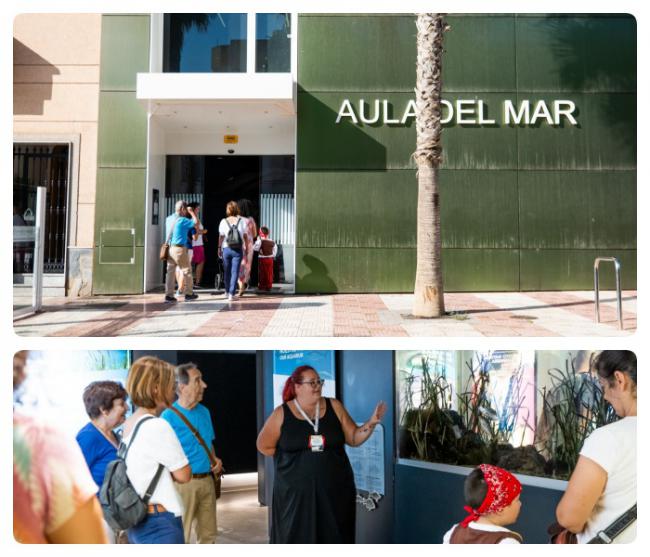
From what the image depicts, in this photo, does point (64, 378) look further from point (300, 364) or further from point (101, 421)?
point (300, 364)

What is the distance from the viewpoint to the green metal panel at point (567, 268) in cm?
1052

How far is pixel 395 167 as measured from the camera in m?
10.5

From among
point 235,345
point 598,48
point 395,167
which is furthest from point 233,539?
point 598,48

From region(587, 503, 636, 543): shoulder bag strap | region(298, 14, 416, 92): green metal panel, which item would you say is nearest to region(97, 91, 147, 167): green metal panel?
region(298, 14, 416, 92): green metal panel

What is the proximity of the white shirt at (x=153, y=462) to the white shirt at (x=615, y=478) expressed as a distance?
263 cm

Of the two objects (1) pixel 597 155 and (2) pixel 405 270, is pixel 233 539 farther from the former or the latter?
(1) pixel 597 155

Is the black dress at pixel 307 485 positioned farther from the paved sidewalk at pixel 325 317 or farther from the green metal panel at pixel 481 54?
the green metal panel at pixel 481 54

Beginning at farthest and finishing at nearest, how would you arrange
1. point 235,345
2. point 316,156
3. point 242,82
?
point 316,156
point 242,82
point 235,345

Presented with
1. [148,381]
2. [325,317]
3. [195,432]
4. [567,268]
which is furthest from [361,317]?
[148,381]

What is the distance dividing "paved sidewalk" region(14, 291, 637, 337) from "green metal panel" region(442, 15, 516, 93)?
3.36 meters

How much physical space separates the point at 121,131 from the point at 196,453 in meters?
7.30

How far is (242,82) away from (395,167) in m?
2.70

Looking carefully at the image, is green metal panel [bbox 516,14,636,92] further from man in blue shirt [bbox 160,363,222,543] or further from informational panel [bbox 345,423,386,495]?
man in blue shirt [bbox 160,363,222,543]

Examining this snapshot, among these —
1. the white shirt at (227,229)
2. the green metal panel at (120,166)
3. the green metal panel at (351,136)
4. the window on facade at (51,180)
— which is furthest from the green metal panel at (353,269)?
the window on facade at (51,180)
